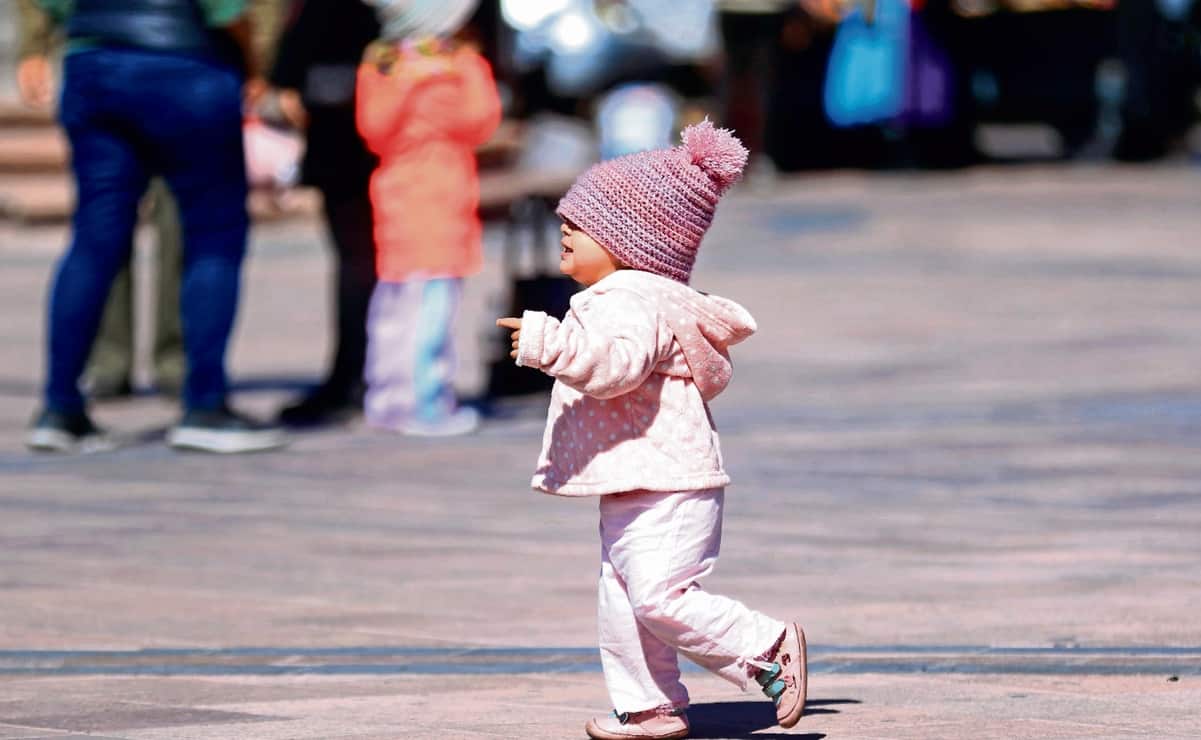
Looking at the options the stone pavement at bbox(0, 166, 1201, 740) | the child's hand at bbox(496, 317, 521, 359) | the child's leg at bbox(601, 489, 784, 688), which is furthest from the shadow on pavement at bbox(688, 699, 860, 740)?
the child's hand at bbox(496, 317, 521, 359)

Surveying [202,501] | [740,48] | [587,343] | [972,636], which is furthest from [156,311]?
[740,48]

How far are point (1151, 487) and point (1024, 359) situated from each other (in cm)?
308

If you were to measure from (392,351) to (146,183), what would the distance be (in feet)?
3.28

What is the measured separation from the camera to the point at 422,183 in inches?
320

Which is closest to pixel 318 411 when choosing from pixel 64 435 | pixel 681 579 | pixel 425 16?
pixel 64 435

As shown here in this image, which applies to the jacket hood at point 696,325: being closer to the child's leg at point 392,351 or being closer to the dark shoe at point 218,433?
the dark shoe at point 218,433

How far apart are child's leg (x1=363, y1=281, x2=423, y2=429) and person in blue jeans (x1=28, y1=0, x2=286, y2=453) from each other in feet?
1.79

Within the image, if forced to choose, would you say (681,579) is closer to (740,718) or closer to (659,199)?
(740,718)

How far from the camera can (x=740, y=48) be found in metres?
19.7

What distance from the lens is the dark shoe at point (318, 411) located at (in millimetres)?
8547

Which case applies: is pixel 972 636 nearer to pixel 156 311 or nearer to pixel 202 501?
pixel 202 501

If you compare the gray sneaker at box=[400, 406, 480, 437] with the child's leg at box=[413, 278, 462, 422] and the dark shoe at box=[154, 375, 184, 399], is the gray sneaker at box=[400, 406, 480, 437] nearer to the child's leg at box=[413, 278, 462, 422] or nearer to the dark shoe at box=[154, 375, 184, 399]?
the child's leg at box=[413, 278, 462, 422]

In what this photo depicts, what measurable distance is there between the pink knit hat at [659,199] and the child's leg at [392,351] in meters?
3.86

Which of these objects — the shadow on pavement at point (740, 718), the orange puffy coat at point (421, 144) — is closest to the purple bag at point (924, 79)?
the orange puffy coat at point (421, 144)
